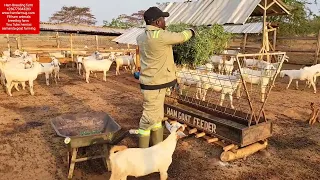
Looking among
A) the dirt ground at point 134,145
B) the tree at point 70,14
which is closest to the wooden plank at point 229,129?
the dirt ground at point 134,145

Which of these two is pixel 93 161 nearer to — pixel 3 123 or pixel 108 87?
pixel 3 123

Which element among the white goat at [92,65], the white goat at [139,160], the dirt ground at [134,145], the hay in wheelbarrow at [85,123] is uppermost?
the white goat at [92,65]

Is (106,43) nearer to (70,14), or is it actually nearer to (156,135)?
(70,14)

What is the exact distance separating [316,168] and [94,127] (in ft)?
13.0

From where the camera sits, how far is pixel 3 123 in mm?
7445

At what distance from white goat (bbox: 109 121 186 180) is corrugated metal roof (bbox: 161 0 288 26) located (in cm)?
590

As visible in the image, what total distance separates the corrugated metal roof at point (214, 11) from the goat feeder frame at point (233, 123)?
3529 mm

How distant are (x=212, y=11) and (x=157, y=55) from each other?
658cm

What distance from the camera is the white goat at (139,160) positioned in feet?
12.7

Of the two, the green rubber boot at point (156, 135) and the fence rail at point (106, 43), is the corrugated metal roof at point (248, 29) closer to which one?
the fence rail at point (106, 43)

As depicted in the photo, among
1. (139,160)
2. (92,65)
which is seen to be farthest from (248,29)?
(139,160)

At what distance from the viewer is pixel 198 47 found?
5641 mm

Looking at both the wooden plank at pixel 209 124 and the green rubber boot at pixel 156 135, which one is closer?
the green rubber boot at pixel 156 135

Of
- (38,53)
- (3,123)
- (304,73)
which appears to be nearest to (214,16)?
(304,73)
